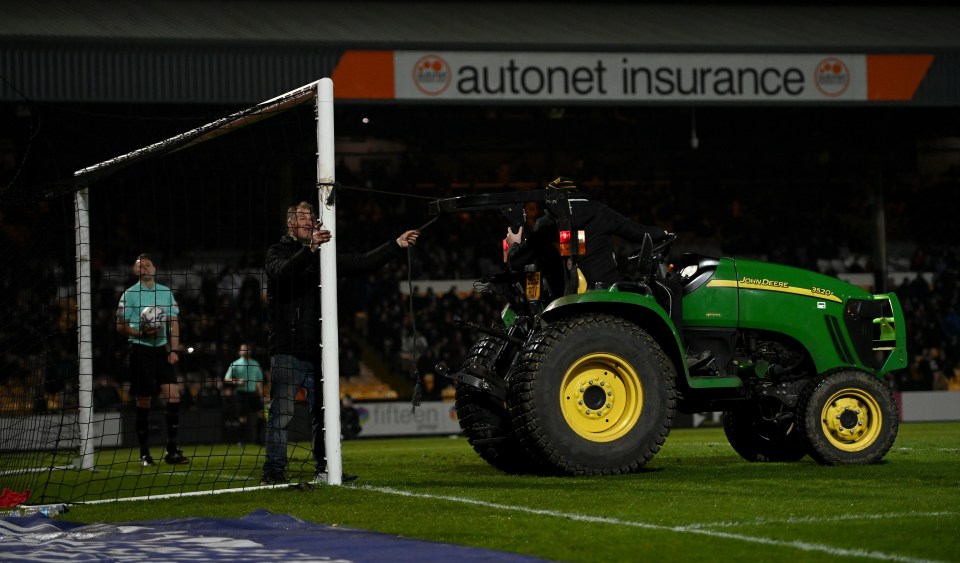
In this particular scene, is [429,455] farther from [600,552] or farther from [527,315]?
[600,552]

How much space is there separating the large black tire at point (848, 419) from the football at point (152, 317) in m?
5.74

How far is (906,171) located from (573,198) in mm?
18975

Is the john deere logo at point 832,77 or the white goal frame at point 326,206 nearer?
the white goal frame at point 326,206

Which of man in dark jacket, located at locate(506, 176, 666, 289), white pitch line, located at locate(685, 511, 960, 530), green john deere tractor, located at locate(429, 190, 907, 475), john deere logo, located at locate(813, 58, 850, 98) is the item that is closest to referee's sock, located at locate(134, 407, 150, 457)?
green john deere tractor, located at locate(429, 190, 907, 475)

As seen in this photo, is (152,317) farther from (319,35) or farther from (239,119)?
(319,35)

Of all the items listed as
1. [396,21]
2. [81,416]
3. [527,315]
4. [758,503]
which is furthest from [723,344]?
[396,21]

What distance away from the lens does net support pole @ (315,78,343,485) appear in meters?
8.38

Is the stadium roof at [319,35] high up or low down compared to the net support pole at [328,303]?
up

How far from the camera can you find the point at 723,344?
9398mm

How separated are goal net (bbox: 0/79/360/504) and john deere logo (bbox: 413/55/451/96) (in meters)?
2.75

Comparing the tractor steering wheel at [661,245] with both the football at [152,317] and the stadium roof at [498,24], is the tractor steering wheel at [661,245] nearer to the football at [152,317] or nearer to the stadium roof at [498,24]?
the football at [152,317]

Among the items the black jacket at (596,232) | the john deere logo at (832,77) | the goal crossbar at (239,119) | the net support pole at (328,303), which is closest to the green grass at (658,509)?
the net support pole at (328,303)

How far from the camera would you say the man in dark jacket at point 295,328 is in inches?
349

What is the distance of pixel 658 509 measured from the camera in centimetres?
670
